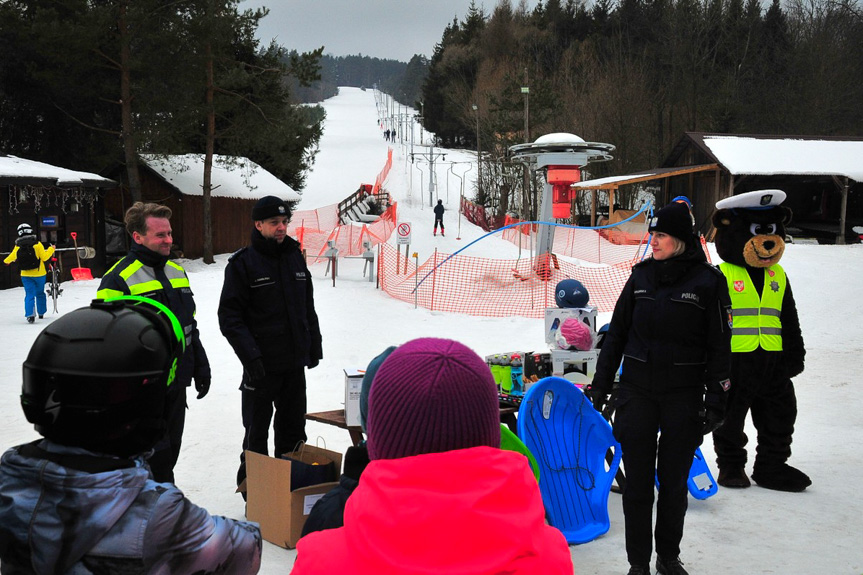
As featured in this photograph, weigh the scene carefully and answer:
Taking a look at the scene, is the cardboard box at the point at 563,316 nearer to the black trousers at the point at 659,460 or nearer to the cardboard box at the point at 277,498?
the black trousers at the point at 659,460

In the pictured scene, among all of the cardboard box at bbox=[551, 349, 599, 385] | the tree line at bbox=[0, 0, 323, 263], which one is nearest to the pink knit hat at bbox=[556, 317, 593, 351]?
the cardboard box at bbox=[551, 349, 599, 385]

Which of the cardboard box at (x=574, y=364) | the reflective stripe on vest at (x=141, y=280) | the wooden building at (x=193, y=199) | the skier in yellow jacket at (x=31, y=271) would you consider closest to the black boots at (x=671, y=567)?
the cardboard box at (x=574, y=364)

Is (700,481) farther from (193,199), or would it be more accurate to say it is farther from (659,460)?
(193,199)

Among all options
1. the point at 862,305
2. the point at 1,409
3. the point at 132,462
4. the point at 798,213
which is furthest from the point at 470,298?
the point at 798,213

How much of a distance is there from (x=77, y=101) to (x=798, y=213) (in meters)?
27.4

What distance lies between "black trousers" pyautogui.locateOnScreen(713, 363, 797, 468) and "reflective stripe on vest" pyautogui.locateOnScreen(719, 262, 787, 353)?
0.19 meters

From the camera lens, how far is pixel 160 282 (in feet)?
14.0

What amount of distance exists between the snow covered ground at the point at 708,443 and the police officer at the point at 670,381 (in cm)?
45

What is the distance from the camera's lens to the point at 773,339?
5121mm

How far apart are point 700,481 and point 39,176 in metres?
17.7

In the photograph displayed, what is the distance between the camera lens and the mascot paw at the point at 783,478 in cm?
515

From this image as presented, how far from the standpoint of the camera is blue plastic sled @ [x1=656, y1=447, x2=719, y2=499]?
16.1 ft

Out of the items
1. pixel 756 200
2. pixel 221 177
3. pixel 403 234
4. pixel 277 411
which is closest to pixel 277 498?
pixel 277 411

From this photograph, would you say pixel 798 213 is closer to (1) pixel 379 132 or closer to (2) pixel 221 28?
(2) pixel 221 28
